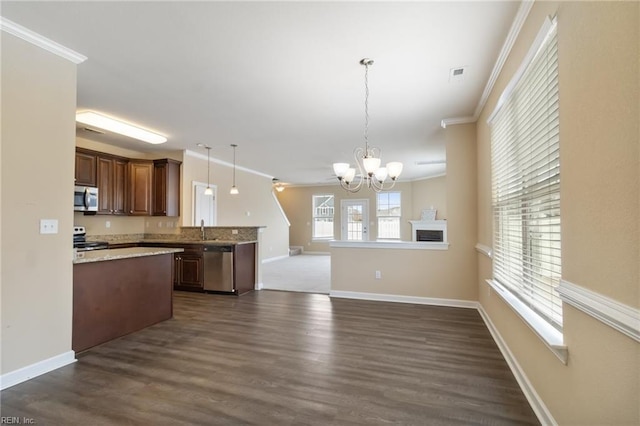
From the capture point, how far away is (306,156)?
6789 mm

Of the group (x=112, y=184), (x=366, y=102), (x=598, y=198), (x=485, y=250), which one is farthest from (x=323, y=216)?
(x=598, y=198)

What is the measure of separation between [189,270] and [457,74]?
16.5 feet

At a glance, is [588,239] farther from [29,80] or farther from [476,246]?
[29,80]

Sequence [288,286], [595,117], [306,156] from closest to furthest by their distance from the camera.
Answer: [595,117] → [288,286] → [306,156]

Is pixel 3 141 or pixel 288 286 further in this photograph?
pixel 288 286

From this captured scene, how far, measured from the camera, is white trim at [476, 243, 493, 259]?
11.0 ft

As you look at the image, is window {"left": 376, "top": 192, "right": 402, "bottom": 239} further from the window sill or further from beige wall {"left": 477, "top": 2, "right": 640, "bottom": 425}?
beige wall {"left": 477, "top": 2, "right": 640, "bottom": 425}

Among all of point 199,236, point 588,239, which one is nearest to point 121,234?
point 199,236

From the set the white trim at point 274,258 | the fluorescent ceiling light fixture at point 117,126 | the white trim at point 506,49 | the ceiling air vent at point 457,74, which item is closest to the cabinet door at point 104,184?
the fluorescent ceiling light fixture at point 117,126

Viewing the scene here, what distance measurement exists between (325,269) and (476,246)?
4335mm

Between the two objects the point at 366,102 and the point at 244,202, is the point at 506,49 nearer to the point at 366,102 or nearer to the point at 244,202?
the point at 366,102

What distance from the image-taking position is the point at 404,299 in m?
4.65

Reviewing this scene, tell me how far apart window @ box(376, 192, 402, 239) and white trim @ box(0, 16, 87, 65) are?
9.00 m

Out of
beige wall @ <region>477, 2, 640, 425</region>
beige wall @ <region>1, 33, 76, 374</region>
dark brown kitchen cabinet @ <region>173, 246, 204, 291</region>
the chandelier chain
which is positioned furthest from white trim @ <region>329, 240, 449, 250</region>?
beige wall @ <region>1, 33, 76, 374</region>
